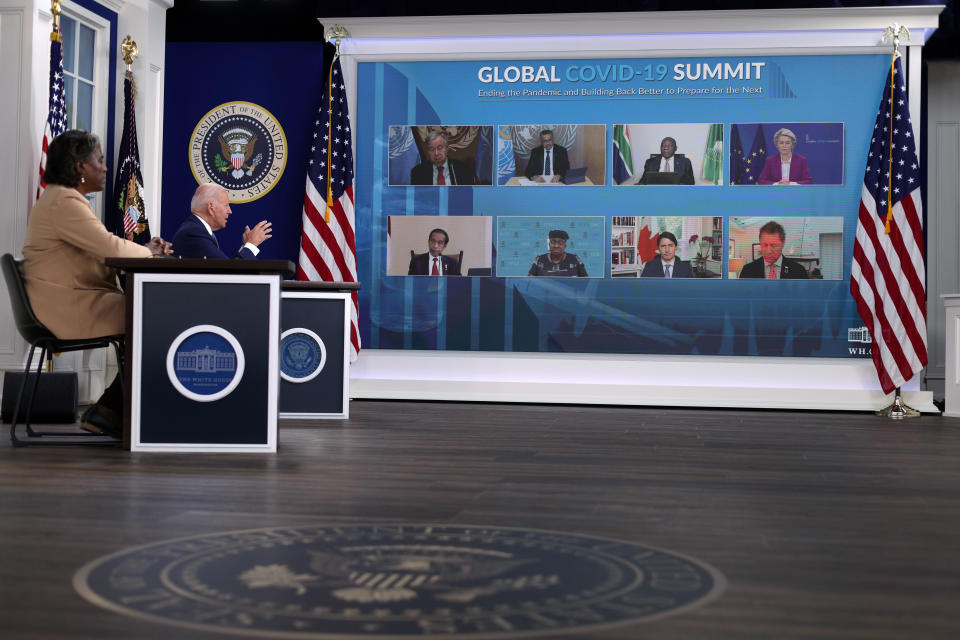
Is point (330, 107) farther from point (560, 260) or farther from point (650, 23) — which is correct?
point (650, 23)

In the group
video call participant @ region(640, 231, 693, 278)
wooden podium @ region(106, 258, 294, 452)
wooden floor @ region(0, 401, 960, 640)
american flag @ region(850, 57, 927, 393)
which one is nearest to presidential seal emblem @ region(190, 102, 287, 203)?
video call participant @ region(640, 231, 693, 278)

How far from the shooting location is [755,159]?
835 cm

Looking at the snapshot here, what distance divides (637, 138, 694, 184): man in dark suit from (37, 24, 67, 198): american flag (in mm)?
4256

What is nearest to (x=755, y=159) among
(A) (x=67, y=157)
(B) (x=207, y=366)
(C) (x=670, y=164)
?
(C) (x=670, y=164)

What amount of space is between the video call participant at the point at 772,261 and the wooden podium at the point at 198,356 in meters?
4.79

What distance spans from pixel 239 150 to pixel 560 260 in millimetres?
2828

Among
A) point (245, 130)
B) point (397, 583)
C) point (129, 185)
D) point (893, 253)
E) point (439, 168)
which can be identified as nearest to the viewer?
point (397, 583)

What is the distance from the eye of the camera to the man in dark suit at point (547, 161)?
28.0 feet

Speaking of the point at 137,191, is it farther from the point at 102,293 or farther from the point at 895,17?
the point at 895,17

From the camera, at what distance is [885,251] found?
791 centimetres

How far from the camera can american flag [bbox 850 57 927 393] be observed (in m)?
7.83

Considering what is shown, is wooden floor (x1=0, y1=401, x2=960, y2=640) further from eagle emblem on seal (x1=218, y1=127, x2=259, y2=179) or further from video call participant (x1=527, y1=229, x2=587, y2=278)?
eagle emblem on seal (x1=218, y1=127, x2=259, y2=179)

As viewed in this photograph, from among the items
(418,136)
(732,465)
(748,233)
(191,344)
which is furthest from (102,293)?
(748,233)

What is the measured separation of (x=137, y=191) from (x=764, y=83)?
476 cm
